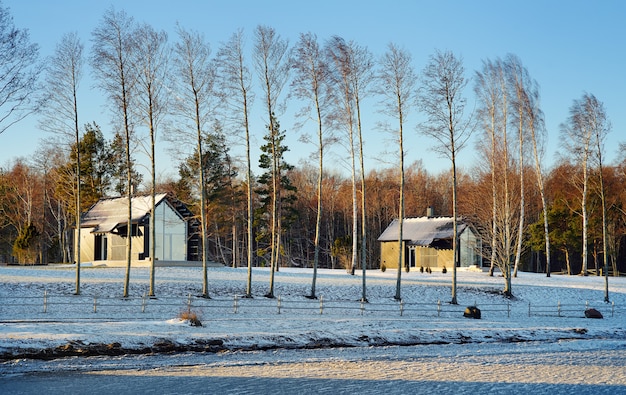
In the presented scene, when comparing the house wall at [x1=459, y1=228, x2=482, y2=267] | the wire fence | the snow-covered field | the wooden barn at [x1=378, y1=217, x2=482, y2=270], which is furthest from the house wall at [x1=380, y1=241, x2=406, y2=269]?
the wire fence

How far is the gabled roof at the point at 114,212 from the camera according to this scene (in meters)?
48.4

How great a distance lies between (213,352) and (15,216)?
57998 millimetres

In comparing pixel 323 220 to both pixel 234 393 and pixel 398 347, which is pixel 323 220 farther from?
pixel 234 393

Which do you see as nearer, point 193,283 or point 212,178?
point 193,283

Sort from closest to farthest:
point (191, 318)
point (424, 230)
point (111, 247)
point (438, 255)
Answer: point (191, 318) < point (111, 247) < point (438, 255) < point (424, 230)

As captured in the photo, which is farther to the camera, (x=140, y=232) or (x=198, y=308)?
(x=140, y=232)

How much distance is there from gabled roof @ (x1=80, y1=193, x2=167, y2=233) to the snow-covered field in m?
10.4

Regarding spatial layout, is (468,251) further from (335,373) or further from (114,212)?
(335,373)

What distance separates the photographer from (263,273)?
4612 centimetres

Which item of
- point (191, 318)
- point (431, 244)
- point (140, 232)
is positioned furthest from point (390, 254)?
point (191, 318)

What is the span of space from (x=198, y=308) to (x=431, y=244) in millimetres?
34726

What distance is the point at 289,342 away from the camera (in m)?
20.8

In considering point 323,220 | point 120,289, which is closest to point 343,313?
point 120,289

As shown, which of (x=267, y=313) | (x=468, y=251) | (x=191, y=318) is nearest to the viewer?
(x=191, y=318)
